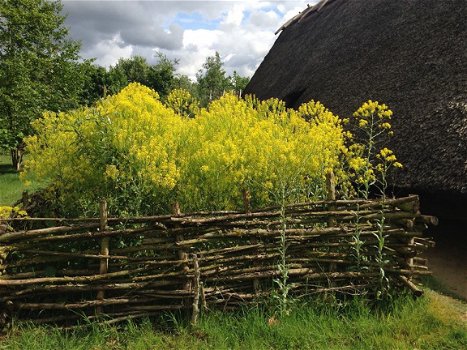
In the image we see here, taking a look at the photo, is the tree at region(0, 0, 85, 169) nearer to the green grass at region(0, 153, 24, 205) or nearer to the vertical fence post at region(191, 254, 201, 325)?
the green grass at region(0, 153, 24, 205)

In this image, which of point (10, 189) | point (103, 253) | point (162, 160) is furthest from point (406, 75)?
point (10, 189)

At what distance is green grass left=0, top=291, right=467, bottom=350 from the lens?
10.0 ft

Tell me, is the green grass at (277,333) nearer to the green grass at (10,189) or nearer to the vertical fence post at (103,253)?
the vertical fence post at (103,253)

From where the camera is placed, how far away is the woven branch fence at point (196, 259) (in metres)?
3.24

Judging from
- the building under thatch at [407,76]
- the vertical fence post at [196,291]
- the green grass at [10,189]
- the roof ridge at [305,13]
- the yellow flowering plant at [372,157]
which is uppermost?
the roof ridge at [305,13]

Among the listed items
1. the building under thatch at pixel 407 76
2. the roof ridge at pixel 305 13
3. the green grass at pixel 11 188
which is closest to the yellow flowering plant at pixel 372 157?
the building under thatch at pixel 407 76

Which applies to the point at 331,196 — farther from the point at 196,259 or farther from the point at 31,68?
the point at 31,68

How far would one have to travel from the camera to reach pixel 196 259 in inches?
129

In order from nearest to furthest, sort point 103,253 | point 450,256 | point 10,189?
point 103,253 → point 450,256 → point 10,189

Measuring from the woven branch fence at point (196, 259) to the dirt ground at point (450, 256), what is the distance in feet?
3.91

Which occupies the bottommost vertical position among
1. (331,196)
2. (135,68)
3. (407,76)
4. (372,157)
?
(331,196)

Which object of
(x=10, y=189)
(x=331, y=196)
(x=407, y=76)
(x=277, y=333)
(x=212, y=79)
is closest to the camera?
(x=277, y=333)

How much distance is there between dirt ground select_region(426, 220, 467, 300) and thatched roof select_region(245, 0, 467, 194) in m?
1.17

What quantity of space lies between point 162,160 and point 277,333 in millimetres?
1762
